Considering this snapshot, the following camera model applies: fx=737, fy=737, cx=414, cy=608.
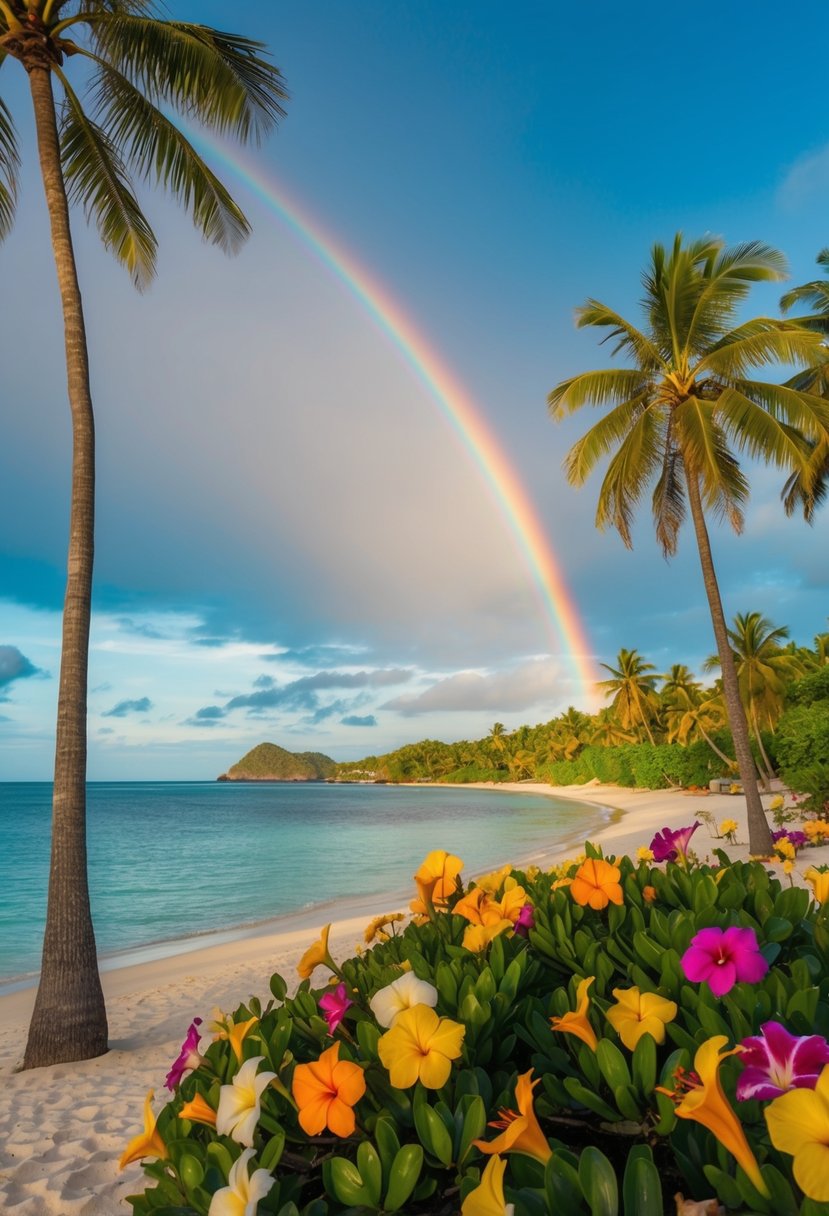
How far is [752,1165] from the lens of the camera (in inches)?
32.1

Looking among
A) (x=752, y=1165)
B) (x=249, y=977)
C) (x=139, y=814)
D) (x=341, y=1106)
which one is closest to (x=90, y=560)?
(x=249, y=977)

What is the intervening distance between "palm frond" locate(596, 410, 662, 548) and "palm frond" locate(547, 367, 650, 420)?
65 cm

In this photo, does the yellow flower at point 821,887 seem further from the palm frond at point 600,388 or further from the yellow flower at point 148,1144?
the palm frond at point 600,388

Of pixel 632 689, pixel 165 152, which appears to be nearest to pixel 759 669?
pixel 632 689

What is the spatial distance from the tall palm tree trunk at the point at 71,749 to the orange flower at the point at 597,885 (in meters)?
4.78

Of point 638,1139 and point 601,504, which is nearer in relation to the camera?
point 638,1139

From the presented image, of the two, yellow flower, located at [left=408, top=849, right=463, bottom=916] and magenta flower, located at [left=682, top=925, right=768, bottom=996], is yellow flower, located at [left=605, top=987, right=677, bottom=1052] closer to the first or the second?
magenta flower, located at [left=682, top=925, right=768, bottom=996]

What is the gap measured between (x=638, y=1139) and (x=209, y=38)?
9340 mm

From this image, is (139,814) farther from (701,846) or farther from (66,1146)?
(66,1146)

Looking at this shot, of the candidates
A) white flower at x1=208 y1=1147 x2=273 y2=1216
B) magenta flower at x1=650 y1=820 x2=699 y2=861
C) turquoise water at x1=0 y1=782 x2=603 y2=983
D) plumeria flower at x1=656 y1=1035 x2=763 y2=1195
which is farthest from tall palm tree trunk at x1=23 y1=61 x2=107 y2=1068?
turquoise water at x1=0 y1=782 x2=603 y2=983

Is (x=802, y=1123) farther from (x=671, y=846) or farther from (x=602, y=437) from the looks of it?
(x=602, y=437)

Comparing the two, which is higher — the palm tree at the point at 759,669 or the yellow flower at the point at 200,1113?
the palm tree at the point at 759,669

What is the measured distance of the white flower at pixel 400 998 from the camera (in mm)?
1172

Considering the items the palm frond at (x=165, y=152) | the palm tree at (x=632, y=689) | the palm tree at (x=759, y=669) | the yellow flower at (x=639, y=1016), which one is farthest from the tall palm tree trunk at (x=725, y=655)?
the palm tree at (x=632, y=689)
